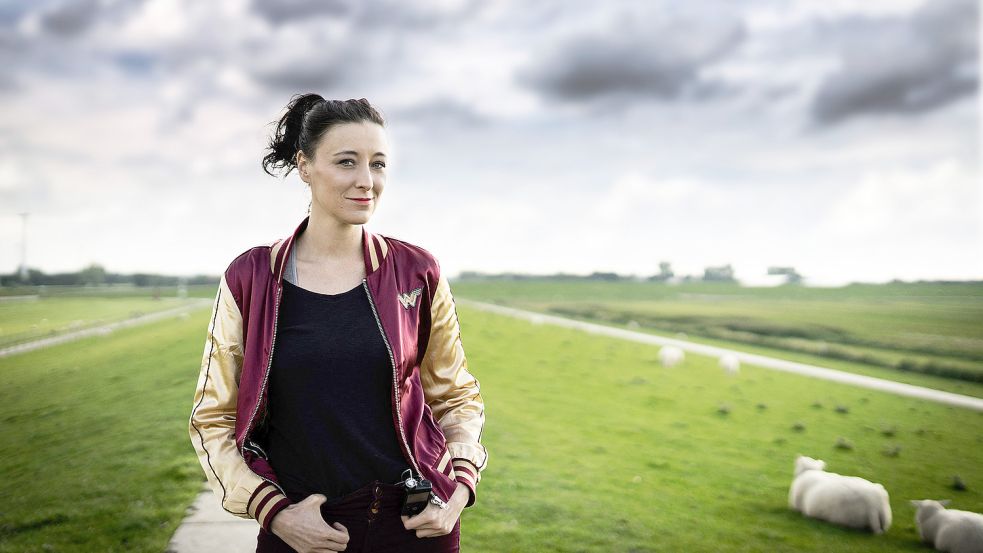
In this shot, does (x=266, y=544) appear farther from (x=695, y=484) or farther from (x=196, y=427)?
(x=695, y=484)

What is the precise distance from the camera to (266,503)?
2.05 metres

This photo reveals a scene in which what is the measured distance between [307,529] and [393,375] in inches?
21.8

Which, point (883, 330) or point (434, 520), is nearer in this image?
point (434, 520)

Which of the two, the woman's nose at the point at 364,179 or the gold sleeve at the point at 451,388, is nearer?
the woman's nose at the point at 364,179

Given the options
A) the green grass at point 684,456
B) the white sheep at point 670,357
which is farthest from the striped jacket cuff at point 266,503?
the white sheep at point 670,357

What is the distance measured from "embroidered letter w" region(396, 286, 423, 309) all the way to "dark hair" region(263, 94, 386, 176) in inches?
23.4

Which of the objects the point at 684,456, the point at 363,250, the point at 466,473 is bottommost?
the point at 684,456

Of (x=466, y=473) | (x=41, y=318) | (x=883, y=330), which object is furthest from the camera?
(x=883, y=330)

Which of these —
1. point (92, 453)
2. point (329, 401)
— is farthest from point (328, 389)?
point (92, 453)

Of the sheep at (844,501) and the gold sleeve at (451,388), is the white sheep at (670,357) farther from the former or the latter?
the gold sleeve at (451,388)

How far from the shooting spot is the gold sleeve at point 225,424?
2062 millimetres

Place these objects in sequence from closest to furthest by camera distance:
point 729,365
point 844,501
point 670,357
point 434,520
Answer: point 434,520 → point 844,501 → point 729,365 → point 670,357

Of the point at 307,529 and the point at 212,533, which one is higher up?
the point at 307,529

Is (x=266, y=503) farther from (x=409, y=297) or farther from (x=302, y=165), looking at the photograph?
(x=302, y=165)
